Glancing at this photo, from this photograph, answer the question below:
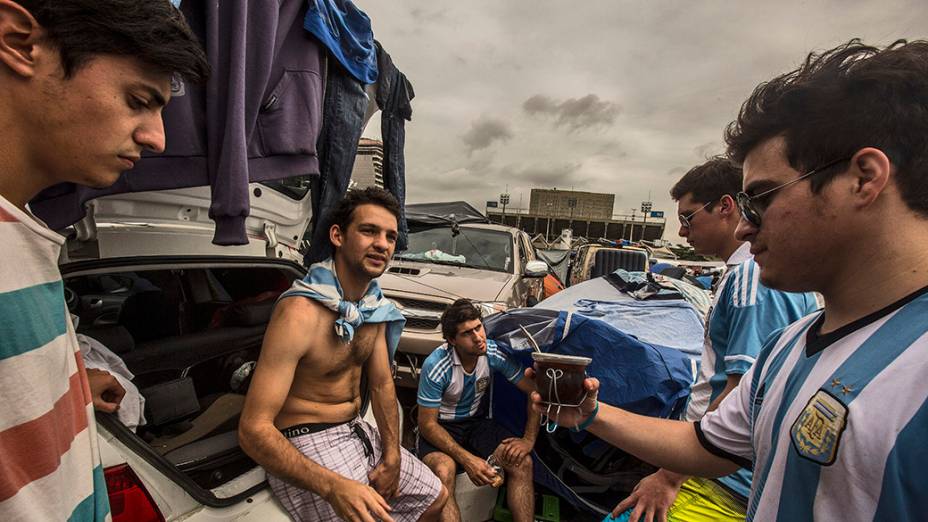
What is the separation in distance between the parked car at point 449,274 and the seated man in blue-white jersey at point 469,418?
100 centimetres

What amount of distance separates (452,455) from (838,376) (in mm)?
2420

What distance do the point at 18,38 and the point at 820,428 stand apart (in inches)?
70.2

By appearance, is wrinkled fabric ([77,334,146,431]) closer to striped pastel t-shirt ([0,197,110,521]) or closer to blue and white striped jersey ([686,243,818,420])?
striped pastel t-shirt ([0,197,110,521])

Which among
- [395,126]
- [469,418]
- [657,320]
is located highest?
[395,126]

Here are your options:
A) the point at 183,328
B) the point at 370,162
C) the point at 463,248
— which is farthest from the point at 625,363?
the point at 463,248

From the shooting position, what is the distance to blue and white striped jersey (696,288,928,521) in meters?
0.76

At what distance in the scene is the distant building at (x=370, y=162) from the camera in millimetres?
3508

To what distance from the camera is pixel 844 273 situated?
1.00 metres

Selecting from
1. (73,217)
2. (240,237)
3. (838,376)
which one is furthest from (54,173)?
(838,376)

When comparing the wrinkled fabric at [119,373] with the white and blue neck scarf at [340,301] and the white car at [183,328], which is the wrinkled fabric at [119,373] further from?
the white and blue neck scarf at [340,301]

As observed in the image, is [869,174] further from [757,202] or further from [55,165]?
[55,165]

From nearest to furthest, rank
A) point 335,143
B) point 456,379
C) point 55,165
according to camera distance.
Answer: point 55,165, point 335,143, point 456,379

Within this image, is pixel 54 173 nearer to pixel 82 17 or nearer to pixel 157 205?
pixel 82 17

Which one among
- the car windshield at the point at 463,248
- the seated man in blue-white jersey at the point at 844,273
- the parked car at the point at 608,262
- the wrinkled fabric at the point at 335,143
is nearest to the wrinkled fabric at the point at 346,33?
the wrinkled fabric at the point at 335,143
